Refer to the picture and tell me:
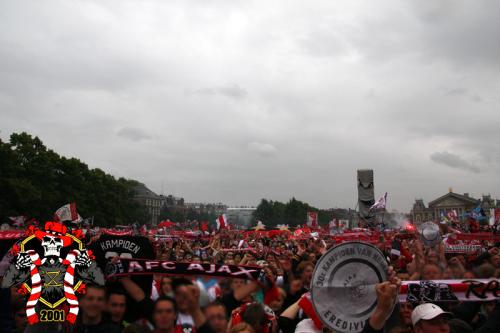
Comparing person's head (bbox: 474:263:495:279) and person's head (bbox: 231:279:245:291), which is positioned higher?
person's head (bbox: 474:263:495:279)

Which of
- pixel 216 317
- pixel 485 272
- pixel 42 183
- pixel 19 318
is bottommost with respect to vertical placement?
pixel 19 318

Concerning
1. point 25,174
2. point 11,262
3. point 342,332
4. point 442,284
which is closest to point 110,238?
point 11,262

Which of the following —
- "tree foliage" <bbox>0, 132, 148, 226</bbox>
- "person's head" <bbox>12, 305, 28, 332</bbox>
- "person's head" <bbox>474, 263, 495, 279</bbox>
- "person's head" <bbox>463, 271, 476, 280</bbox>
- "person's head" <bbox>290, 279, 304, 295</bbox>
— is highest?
"tree foliage" <bbox>0, 132, 148, 226</bbox>

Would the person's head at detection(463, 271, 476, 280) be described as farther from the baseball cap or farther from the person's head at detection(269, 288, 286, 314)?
the person's head at detection(269, 288, 286, 314)

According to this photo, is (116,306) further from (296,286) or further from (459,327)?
(459,327)

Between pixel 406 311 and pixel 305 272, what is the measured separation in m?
1.67

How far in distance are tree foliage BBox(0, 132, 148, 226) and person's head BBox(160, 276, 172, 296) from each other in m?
47.4

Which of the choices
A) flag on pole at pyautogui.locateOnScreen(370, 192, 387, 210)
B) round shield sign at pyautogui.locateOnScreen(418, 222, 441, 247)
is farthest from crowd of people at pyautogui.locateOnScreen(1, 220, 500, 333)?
flag on pole at pyautogui.locateOnScreen(370, 192, 387, 210)

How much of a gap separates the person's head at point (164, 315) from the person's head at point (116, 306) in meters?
0.68

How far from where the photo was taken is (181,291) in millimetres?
5344

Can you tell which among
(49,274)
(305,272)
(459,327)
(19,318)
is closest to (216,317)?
(49,274)

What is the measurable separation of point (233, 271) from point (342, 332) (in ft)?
6.50

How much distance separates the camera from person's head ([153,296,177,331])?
193 inches

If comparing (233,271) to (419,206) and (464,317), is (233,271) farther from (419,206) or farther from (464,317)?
(419,206)
